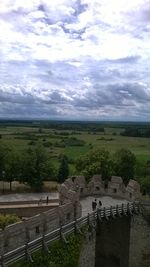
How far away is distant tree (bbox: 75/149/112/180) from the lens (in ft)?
181

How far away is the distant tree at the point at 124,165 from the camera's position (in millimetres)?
61688

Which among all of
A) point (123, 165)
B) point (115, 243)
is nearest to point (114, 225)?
point (115, 243)

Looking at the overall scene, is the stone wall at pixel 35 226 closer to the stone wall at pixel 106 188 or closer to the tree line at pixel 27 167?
the stone wall at pixel 106 188

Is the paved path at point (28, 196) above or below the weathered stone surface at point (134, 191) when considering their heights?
below

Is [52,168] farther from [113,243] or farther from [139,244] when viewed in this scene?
[139,244]

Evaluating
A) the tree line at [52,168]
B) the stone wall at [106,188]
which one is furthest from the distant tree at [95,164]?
the stone wall at [106,188]

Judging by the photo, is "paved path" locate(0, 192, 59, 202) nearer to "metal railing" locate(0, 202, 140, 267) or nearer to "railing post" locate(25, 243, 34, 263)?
"metal railing" locate(0, 202, 140, 267)

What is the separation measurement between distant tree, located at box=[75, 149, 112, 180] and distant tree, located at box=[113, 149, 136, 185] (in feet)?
10.0

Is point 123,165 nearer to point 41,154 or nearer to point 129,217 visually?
point 41,154

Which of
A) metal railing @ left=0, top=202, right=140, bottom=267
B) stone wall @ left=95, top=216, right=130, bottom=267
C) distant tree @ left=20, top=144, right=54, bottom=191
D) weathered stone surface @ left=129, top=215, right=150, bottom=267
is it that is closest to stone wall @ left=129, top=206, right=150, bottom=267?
weathered stone surface @ left=129, top=215, right=150, bottom=267

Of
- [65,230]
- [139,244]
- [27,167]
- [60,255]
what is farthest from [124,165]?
[60,255]

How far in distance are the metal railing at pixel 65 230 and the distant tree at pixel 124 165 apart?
2556cm

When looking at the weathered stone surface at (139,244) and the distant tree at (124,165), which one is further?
the distant tree at (124,165)

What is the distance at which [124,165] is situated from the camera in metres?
62.8
